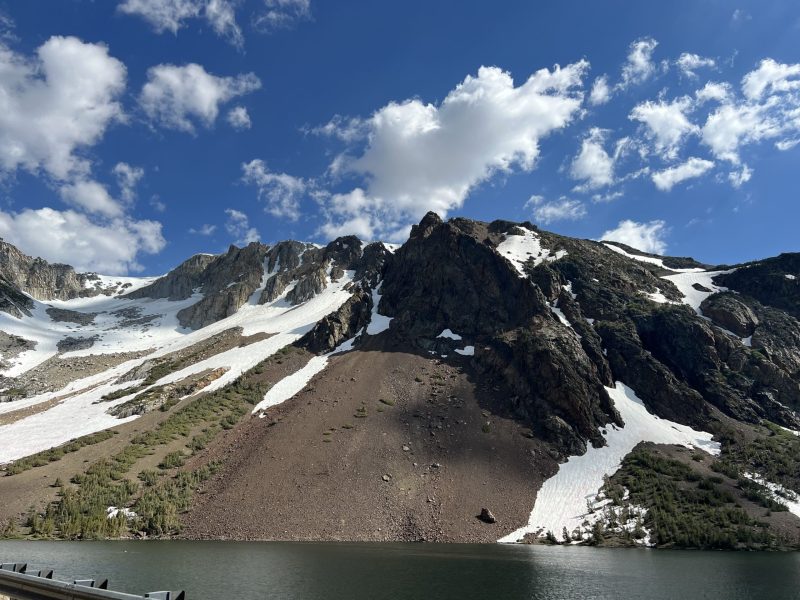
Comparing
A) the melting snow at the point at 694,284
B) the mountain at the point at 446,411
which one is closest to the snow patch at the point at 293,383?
the mountain at the point at 446,411

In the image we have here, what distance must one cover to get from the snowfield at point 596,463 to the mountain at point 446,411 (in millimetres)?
276

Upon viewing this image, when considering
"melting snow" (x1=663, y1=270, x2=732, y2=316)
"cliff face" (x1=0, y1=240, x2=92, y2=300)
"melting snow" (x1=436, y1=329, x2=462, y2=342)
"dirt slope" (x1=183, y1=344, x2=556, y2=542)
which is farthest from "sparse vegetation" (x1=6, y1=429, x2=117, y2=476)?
"cliff face" (x1=0, y1=240, x2=92, y2=300)

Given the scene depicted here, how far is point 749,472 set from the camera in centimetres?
5428

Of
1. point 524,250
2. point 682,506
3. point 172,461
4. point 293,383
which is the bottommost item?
point 682,506

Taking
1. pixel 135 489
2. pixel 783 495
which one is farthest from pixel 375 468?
pixel 783 495

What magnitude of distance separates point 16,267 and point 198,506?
14281 cm

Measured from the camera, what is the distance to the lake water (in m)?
22.8


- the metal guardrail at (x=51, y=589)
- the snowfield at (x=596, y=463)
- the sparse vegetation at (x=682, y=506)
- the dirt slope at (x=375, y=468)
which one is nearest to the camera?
the metal guardrail at (x=51, y=589)

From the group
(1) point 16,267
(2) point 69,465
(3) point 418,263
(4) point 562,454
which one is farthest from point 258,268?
(4) point 562,454

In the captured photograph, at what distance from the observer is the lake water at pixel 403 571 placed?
22766 millimetres

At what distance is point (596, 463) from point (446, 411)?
1814cm

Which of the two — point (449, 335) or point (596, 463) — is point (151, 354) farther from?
point (596, 463)

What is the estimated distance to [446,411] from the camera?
6275 centimetres

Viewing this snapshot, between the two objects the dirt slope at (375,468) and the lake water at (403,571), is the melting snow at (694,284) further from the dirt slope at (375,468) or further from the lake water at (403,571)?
the lake water at (403,571)
